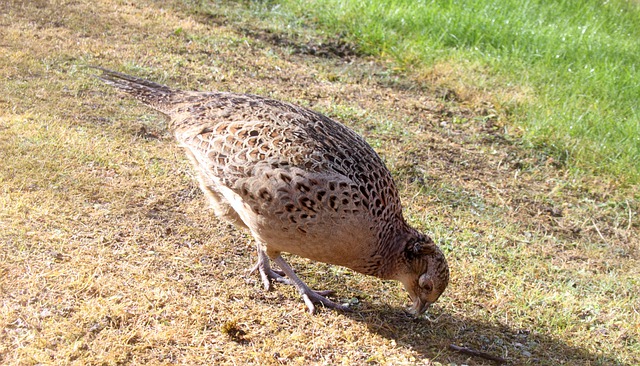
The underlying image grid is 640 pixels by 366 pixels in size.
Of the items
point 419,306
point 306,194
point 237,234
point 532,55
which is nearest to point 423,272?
point 419,306

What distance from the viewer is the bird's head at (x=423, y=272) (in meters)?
3.73

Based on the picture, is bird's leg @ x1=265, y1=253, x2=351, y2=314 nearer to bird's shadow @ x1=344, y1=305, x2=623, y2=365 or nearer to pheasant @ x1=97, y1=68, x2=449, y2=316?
pheasant @ x1=97, y1=68, x2=449, y2=316

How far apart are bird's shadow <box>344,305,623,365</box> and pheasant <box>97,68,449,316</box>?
6.7 inches

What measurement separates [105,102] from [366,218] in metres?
3.21

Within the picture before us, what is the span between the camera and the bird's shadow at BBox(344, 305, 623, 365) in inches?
149

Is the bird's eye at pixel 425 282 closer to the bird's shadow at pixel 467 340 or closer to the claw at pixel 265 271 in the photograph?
the bird's shadow at pixel 467 340

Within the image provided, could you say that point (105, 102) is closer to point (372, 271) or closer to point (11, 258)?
point (11, 258)

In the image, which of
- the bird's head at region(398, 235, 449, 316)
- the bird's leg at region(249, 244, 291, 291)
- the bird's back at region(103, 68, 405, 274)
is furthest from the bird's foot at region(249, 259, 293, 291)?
the bird's head at region(398, 235, 449, 316)

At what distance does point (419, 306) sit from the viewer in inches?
151

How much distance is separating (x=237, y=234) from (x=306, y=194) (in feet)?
3.91

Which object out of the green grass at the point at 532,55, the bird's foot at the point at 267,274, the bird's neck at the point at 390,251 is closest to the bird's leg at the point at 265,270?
the bird's foot at the point at 267,274

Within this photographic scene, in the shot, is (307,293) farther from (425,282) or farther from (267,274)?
(425,282)

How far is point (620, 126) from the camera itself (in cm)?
661

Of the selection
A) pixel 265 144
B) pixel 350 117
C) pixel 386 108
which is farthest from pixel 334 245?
pixel 386 108
